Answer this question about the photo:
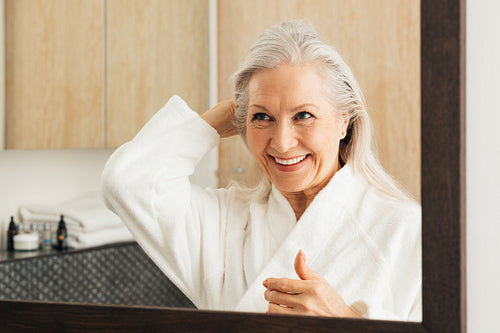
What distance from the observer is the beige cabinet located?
579 mm

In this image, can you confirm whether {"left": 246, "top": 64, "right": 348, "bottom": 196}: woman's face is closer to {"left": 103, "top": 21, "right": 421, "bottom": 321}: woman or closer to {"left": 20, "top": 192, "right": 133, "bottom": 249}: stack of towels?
{"left": 103, "top": 21, "right": 421, "bottom": 321}: woman

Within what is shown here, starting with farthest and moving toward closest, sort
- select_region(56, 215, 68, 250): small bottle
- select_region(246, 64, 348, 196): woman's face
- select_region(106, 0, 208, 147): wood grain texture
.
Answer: select_region(56, 215, 68, 250): small bottle < select_region(106, 0, 208, 147): wood grain texture < select_region(246, 64, 348, 196): woman's face

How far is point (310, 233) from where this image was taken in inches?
18.6

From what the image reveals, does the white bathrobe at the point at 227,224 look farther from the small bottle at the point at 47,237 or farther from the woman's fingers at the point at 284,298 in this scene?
the small bottle at the point at 47,237

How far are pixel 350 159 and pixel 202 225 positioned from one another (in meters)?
0.17

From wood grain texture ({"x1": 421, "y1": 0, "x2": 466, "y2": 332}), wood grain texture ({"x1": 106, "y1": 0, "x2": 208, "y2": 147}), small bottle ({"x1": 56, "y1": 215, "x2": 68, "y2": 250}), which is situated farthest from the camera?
small bottle ({"x1": 56, "y1": 215, "x2": 68, "y2": 250})

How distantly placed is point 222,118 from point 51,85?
268mm

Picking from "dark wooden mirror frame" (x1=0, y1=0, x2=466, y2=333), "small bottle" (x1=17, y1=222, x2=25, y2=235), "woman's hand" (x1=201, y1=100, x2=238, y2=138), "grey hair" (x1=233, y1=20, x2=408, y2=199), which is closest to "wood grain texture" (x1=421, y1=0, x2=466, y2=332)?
"dark wooden mirror frame" (x1=0, y1=0, x2=466, y2=333)

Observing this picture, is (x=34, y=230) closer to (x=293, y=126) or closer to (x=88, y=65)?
(x=88, y=65)

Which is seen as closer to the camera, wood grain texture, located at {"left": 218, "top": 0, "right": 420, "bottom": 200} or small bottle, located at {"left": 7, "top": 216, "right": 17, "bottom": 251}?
wood grain texture, located at {"left": 218, "top": 0, "right": 420, "bottom": 200}

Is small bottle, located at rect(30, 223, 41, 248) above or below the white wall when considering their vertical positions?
below

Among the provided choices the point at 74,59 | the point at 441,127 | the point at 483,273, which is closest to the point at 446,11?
the point at 441,127

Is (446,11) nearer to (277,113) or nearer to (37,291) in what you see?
(277,113)

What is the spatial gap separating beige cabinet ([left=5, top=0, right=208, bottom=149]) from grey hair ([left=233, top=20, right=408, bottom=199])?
0.12 metres
